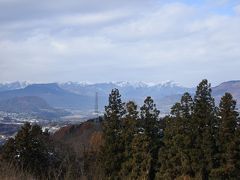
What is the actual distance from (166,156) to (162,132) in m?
4.80

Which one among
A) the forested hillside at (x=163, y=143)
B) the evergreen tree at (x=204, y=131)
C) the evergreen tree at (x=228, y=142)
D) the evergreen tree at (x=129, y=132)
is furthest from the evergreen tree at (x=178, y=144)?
the evergreen tree at (x=129, y=132)

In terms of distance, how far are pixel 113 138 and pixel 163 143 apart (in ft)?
12.7

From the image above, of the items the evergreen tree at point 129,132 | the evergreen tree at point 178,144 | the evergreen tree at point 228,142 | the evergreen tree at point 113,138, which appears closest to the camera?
the evergreen tree at point 228,142

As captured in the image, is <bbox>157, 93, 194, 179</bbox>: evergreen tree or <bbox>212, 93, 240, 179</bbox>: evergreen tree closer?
<bbox>212, 93, 240, 179</bbox>: evergreen tree

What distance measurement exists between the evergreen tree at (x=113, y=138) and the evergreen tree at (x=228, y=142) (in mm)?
7492

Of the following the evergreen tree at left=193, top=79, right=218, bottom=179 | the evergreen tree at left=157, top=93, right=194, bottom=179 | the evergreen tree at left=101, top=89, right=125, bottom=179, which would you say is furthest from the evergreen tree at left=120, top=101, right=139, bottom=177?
the evergreen tree at left=193, top=79, right=218, bottom=179

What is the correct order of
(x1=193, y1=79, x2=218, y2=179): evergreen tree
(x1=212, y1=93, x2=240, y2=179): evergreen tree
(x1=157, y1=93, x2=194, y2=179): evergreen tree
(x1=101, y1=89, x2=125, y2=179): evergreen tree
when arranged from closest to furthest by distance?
(x1=212, y1=93, x2=240, y2=179): evergreen tree < (x1=157, y1=93, x2=194, y2=179): evergreen tree < (x1=193, y1=79, x2=218, y2=179): evergreen tree < (x1=101, y1=89, x2=125, y2=179): evergreen tree

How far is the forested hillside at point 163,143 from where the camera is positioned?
106 ft

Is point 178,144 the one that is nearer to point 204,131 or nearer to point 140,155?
point 204,131

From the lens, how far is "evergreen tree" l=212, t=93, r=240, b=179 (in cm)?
3133

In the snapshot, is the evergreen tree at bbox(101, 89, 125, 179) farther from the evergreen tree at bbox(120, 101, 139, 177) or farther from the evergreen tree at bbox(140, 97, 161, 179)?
the evergreen tree at bbox(140, 97, 161, 179)

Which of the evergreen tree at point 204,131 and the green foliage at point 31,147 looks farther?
the green foliage at point 31,147

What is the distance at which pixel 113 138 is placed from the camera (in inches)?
1458

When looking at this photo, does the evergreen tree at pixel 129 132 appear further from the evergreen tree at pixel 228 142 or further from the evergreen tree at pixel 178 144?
the evergreen tree at pixel 228 142
